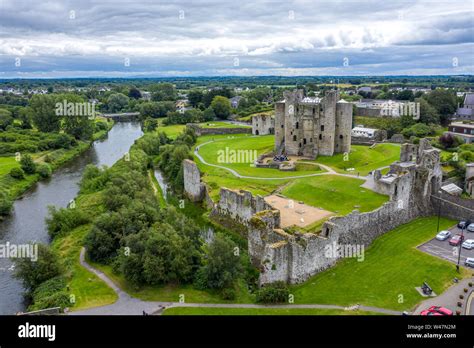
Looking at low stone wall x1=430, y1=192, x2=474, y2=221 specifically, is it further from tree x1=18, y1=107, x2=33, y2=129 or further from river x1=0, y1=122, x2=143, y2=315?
tree x1=18, y1=107, x2=33, y2=129

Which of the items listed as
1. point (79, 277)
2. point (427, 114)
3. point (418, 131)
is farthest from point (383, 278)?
point (427, 114)

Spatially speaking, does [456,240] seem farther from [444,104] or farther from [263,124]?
[444,104]

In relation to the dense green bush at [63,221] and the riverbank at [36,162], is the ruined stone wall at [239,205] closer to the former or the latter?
the dense green bush at [63,221]

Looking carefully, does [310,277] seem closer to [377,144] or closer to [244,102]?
[377,144]

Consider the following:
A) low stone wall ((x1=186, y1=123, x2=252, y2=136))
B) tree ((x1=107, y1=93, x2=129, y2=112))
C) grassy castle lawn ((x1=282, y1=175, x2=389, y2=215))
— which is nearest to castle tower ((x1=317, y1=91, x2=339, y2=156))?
grassy castle lawn ((x1=282, y1=175, x2=389, y2=215))

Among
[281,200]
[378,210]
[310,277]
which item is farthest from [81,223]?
[378,210]

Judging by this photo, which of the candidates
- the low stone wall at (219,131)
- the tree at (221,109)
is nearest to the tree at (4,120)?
the low stone wall at (219,131)
